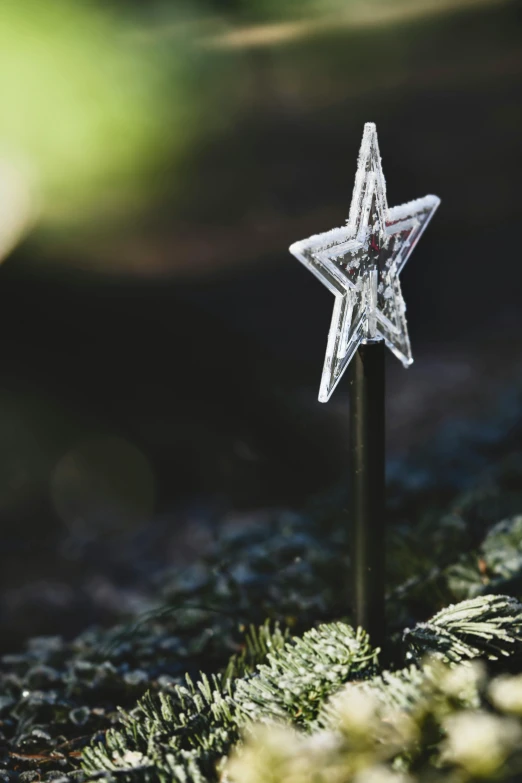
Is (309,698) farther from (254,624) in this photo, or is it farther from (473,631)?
(254,624)

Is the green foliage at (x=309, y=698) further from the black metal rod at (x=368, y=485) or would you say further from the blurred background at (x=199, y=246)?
the blurred background at (x=199, y=246)

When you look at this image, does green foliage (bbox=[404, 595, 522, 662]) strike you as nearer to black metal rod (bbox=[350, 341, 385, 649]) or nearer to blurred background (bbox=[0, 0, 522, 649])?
black metal rod (bbox=[350, 341, 385, 649])

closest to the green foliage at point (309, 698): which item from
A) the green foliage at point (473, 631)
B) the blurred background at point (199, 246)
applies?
the green foliage at point (473, 631)

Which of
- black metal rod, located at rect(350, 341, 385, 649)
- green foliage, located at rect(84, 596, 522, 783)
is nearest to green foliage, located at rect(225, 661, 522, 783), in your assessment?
green foliage, located at rect(84, 596, 522, 783)

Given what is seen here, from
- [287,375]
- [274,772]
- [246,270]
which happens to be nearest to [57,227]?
[246,270]

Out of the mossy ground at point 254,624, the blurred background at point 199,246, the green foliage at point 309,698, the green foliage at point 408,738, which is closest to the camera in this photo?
the green foliage at point 408,738

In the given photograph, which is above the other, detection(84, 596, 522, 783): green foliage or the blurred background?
the blurred background

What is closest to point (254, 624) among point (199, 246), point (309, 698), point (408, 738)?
point (309, 698)
